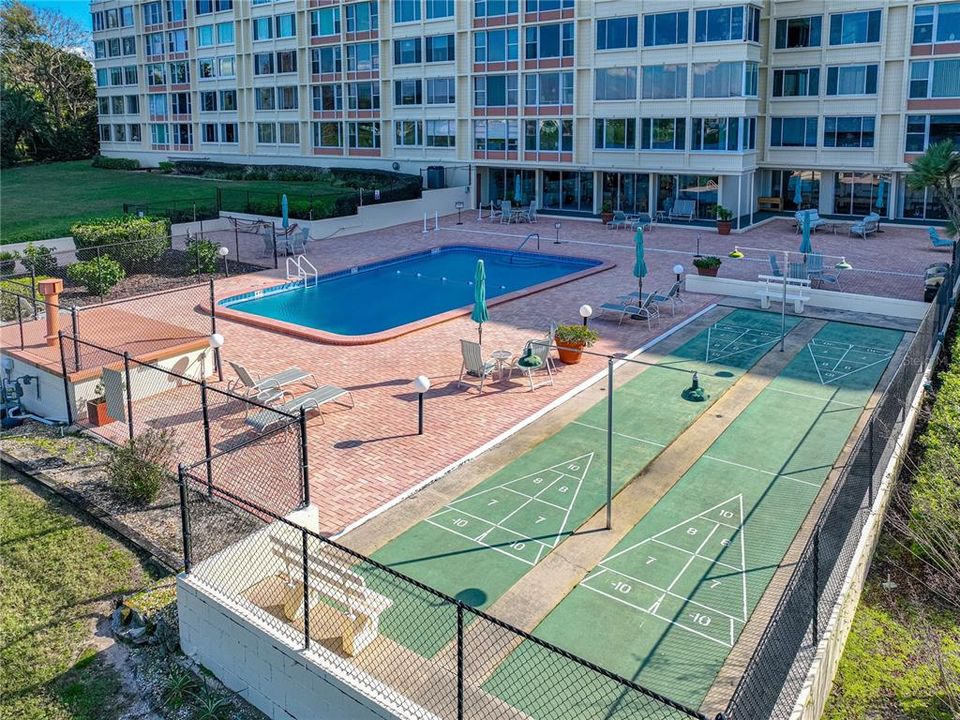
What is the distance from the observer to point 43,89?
76.9m

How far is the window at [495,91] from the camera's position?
45812 mm

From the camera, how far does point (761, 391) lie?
18438mm

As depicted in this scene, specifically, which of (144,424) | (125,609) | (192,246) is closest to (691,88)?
(192,246)

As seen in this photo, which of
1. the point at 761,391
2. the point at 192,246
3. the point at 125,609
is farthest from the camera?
the point at 192,246

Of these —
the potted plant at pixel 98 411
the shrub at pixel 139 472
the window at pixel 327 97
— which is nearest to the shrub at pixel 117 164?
the window at pixel 327 97

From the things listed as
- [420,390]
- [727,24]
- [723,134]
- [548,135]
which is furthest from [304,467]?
[548,135]

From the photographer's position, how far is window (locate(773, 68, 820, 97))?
4084 centimetres

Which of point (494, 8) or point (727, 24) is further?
point (494, 8)

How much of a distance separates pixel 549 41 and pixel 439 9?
7.26 meters

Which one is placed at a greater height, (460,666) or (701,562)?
(460,666)

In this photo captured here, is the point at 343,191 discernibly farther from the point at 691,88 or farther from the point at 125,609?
the point at 125,609

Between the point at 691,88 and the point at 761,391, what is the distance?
25.3m

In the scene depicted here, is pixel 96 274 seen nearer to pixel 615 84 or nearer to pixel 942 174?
pixel 942 174

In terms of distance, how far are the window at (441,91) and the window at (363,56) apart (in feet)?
13.9
